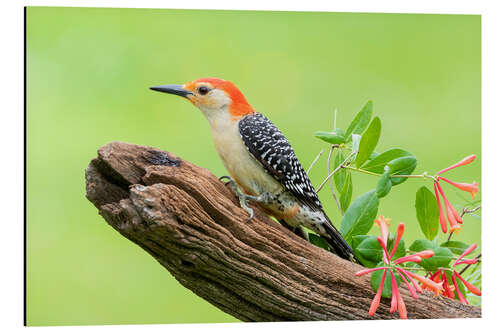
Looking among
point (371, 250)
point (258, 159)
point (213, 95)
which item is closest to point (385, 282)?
point (371, 250)

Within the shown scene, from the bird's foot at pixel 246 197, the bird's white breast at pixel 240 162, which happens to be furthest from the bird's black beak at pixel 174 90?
the bird's foot at pixel 246 197

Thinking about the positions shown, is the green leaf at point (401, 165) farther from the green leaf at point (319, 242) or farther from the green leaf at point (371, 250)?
the green leaf at point (319, 242)

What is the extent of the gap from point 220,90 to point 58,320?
5.05 ft

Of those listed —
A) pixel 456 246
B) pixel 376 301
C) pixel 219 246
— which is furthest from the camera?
pixel 456 246

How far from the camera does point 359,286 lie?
10.3ft

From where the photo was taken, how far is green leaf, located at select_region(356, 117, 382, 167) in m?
3.27

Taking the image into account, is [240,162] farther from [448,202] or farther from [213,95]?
[448,202]

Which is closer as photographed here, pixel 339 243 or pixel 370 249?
pixel 370 249

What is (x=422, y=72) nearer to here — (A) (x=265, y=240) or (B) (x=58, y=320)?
(A) (x=265, y=240)

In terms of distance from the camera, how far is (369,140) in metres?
3.31

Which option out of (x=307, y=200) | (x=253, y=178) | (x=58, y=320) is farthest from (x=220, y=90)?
(x=58, y=320)

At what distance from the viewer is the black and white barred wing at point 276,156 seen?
3.21m

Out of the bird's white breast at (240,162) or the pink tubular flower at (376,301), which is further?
the bird's white breast at (240,162)

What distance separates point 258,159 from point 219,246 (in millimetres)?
656
